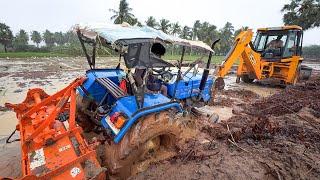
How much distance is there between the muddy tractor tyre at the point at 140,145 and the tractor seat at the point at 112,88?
2.33ft

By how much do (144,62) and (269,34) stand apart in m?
10.9

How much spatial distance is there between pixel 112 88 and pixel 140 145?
1.23m

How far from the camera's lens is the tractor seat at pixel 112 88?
13.9ft

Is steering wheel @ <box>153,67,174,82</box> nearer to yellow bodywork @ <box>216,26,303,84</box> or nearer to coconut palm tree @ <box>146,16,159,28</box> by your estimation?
yellow bodywork @ <box>216,26,303,84</box>

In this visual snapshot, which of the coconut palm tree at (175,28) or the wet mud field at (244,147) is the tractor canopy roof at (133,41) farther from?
the coconut palm tree at (175,28)

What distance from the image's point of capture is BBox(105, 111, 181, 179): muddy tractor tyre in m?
3.60

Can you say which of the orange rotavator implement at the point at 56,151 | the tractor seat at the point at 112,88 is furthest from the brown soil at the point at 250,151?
the tractor seat at the point at 112,88

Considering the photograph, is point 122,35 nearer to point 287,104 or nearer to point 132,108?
point 132,108

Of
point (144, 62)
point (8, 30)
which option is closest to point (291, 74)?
point (144, 62)

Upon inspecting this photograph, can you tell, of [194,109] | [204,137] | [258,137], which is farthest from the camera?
[194,109]

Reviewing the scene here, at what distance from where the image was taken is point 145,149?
3.88 m

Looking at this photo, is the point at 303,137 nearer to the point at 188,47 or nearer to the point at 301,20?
the point at 188,47

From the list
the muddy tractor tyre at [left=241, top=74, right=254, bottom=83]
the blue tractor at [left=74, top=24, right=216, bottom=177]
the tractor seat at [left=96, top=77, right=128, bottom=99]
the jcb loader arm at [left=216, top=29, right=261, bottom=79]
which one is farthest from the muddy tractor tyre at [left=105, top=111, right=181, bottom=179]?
the muddy tractor tyre at [left=241, top=74, right=254, bottom=83]

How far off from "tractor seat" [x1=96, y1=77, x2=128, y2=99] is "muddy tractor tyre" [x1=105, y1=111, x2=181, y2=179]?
2.33 ft
